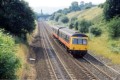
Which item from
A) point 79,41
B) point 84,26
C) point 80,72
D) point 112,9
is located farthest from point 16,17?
point 84,26

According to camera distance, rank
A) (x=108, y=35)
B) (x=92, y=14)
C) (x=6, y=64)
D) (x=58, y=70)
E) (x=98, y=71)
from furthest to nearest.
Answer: (x=92, y=14), (x=108, y=35), (x=98, y=71), (x=58, y=70), (x=6, y=64)

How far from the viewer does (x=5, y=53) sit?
19406mm

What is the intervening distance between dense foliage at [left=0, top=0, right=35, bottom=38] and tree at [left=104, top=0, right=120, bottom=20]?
70.9 feet

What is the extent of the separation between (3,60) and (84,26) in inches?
2129

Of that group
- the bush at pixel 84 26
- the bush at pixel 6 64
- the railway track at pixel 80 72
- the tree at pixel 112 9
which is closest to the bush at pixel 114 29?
the tree at pixel 112 9

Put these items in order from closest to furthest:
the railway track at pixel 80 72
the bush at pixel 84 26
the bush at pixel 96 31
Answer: the railway track at pixel 80 72, the bush at pixel 96 31, the bush at pixel 84 26

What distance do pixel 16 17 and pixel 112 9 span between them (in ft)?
86.1

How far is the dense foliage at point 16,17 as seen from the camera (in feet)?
140

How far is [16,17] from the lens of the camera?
4353 centimetres

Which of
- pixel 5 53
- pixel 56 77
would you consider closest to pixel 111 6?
pixel 56 77

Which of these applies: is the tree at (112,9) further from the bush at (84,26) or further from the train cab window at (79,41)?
the train cab window at (79,41)

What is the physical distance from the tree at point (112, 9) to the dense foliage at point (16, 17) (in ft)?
70.9

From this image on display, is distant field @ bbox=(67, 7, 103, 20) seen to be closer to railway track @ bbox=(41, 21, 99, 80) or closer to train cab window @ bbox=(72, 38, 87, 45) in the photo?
train cab window @ bbox=(72, 38, 87, 45)

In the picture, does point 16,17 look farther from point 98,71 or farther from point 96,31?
point 96,31
